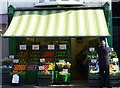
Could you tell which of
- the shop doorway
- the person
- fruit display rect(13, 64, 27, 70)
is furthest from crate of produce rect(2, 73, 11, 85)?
the person

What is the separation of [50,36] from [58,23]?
130cm

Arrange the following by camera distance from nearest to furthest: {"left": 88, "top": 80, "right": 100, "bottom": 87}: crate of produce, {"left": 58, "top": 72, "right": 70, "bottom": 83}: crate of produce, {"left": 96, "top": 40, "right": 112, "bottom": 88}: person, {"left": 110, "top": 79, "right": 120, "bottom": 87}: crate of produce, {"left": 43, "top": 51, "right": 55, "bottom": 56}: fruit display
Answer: {"left": 96, "top": 40, "right": 112, "bottom": 88}: person < {"left": 110, "top": 79, "right": 120, "bottom": 87}: crate of produce < {"left": 88, "top": 80, "right": 100, "bottom": 87}: crate of produce < {"left": 58, "top": 72, "right": 70, "bottom": 83}: crate of produce < {"left": 43, "top": 51, "right": 55, "bottom": 56}: fruit display

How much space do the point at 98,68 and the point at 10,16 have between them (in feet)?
17.6

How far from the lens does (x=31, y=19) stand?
43.4 feet

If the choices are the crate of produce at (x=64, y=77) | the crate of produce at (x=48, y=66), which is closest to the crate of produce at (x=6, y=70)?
the crate of produce at (x=48, y=66)

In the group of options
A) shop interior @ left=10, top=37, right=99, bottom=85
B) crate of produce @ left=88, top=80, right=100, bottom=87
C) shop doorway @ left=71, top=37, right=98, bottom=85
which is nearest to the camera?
crate of produce @ left=88, top=80, right=100, bottom=87

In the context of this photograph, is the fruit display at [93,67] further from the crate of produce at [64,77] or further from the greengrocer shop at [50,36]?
the crate of produce at [64,77]

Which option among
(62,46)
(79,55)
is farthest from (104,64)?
(79,55)

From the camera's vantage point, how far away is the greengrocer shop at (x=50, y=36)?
12.1 metres

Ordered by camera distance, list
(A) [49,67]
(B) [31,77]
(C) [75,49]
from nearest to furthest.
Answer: (A) [49,67] < (B) [31,77] < (C) [75,49]

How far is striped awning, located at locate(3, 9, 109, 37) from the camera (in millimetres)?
11992

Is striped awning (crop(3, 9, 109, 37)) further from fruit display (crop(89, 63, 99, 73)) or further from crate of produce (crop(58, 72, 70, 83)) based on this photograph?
crate of produce (crop(58, 72, 70, 83))

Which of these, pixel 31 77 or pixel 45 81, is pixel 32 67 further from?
pixel 45 81

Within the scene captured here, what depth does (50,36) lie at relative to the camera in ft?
38.6
